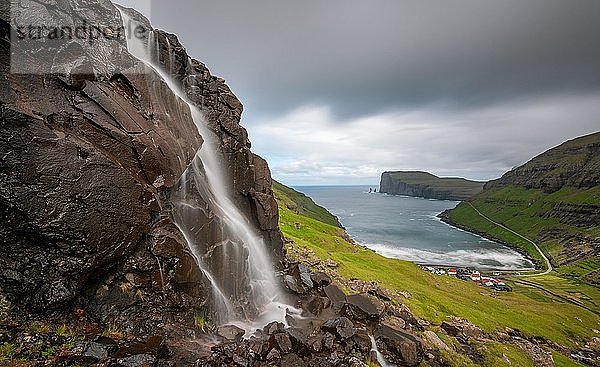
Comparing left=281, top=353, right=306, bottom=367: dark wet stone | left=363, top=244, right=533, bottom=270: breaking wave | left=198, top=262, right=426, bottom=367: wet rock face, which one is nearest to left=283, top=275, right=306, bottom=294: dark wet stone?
left=198, top=262, right=426, bottom=367: wet rock face

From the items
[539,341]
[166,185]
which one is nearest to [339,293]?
[166,185]

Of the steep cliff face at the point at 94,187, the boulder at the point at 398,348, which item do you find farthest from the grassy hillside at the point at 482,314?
the steep cliff face at the point at 94,187

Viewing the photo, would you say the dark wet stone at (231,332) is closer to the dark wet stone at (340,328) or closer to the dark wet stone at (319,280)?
the dark wet stone at (340,328)

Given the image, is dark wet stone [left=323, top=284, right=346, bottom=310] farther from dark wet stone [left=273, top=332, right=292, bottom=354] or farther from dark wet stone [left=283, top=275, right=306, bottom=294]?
dark wet stone [left=273, top=332, right=292, bottom=354]

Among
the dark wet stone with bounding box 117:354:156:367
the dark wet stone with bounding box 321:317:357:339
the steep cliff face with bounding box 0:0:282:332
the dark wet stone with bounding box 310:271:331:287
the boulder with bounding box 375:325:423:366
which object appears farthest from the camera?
the dark wet stone with bounding box 310:271:331:287

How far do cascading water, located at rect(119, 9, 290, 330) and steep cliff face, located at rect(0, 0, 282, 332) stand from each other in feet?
2.81

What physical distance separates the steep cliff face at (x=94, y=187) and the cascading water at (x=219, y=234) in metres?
0.86

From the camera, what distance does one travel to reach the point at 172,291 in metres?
20.5

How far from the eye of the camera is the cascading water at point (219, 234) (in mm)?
24031

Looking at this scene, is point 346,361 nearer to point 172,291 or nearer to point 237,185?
point 172,291

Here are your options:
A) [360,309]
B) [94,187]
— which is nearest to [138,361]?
[94,187]

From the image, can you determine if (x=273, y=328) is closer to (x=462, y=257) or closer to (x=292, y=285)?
(x=292, y=285)

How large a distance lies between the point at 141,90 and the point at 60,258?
1235 cm

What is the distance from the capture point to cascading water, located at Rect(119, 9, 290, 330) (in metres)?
24.0
